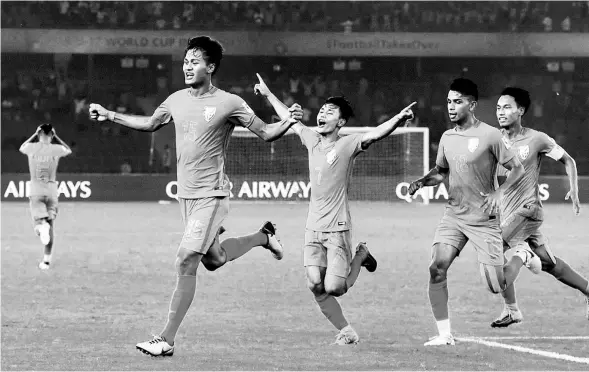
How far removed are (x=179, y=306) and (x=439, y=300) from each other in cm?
230

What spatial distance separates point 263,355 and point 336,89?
105 ft

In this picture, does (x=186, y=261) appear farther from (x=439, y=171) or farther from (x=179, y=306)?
(x=439, y=171)

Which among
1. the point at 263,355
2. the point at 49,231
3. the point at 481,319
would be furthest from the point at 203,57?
the point at 49,231

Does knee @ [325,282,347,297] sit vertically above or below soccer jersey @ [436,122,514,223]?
below

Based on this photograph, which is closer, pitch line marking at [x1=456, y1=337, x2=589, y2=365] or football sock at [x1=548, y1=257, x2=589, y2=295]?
pitch line marking at [x1=456, y1=337, x2=589, y2=365]

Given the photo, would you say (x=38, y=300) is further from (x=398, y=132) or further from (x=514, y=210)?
(x=398, y=132)

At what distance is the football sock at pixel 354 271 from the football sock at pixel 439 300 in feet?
2.26

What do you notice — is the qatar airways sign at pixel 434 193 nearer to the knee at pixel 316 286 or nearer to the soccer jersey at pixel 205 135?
the knee at pixel 316 286

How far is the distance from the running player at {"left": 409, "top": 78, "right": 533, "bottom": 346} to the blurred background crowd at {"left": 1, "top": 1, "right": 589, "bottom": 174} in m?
28.9

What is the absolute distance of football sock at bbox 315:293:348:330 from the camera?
9.95 m

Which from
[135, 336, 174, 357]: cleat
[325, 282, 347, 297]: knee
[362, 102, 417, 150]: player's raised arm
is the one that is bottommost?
[135, 336, 174, 357]: cleat

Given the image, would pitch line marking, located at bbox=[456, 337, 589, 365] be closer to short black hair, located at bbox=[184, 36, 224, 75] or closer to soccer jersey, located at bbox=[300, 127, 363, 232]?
soccer jersey, located at bbox=[300, 127, 363, 232]

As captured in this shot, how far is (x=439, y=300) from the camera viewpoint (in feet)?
32.4

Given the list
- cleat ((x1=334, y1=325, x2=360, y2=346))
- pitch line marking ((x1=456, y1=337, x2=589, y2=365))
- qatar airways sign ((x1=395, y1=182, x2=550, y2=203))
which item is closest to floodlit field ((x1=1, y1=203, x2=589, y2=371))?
pitch line marking ((x1=456, y1=337, x2=589, y2=365))
